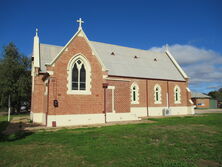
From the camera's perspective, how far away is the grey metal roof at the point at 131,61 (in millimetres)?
23986

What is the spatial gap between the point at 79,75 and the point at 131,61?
44.4 ft

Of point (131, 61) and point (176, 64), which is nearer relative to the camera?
point (131, 61)

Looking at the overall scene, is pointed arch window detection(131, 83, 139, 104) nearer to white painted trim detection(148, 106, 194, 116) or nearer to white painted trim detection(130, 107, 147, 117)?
white painted trim detection(130, 107, 147, 117)

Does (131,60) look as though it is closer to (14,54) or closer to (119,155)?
(119,155)

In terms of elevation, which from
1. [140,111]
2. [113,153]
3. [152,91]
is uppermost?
[152,91]

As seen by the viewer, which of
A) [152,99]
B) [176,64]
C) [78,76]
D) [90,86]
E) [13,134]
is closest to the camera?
[13,134]

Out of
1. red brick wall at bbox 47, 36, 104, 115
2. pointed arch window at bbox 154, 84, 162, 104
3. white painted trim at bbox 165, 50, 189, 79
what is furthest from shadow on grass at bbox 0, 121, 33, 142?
white painted trim at bbox 165, 50, 189, 79

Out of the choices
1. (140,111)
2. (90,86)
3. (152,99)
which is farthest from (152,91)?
(90,86)

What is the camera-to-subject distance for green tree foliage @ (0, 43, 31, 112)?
35125mm

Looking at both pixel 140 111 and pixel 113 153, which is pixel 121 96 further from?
pixel 113 153

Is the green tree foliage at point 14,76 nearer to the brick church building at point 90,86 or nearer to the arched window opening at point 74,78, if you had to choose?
the brick church building at point 90,86

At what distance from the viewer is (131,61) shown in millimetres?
28312

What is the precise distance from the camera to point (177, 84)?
30.0 m

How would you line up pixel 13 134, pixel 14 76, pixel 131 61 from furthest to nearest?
pixel 14 76
pixel 131 61
pixel 13 134
